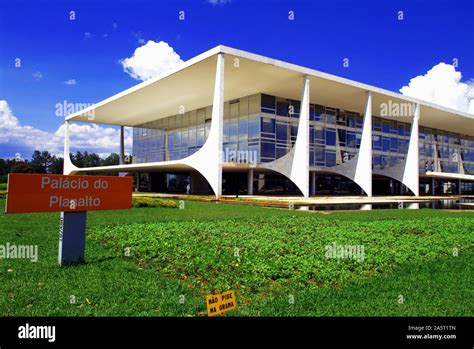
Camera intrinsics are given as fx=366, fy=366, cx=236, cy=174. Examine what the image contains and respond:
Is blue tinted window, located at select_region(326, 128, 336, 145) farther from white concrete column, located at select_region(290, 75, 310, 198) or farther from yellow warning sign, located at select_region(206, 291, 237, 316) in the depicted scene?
yellow warning sign, located at select_region(206, 291, 237, 316)

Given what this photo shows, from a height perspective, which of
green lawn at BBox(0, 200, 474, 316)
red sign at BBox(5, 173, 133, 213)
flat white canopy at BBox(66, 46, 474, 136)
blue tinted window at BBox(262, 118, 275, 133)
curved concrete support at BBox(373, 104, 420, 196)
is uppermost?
flat white canopy at BBox(66, 46, 474, 136)

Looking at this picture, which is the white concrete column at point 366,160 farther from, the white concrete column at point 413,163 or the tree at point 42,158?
the tree at point 42,158

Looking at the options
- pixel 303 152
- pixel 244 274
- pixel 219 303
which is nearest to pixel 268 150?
pixel 303 152

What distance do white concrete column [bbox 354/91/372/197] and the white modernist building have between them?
0.34 feet

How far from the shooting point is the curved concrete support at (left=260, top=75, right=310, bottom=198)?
1276 inches

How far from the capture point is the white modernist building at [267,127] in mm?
30562

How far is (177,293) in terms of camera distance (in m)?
5.32

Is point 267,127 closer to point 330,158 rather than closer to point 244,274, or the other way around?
point 330,158

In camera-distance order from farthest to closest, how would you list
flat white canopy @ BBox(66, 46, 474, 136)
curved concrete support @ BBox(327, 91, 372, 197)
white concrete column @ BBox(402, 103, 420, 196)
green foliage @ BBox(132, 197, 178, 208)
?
white concrete column @ BBox(402, 103, 420, 196) → curved concrete support @ BBox(327, 91, 372, 197) → flat white canopy @ BBox(66, 46, 474, 136) → green foliage @ BBox(132, 197, 178, 208)

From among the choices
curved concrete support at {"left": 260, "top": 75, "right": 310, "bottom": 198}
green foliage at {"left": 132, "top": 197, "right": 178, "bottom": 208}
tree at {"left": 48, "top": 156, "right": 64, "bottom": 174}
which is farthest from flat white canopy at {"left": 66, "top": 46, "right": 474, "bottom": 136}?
tree at {"left": 48, "top": 156, "right": 64, "bottom": 174}

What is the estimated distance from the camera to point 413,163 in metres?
43.1

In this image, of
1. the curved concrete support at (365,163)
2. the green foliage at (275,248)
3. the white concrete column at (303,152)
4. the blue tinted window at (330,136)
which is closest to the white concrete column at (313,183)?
the curved concrete support at (365,163)

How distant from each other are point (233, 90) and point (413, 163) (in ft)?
76.6
